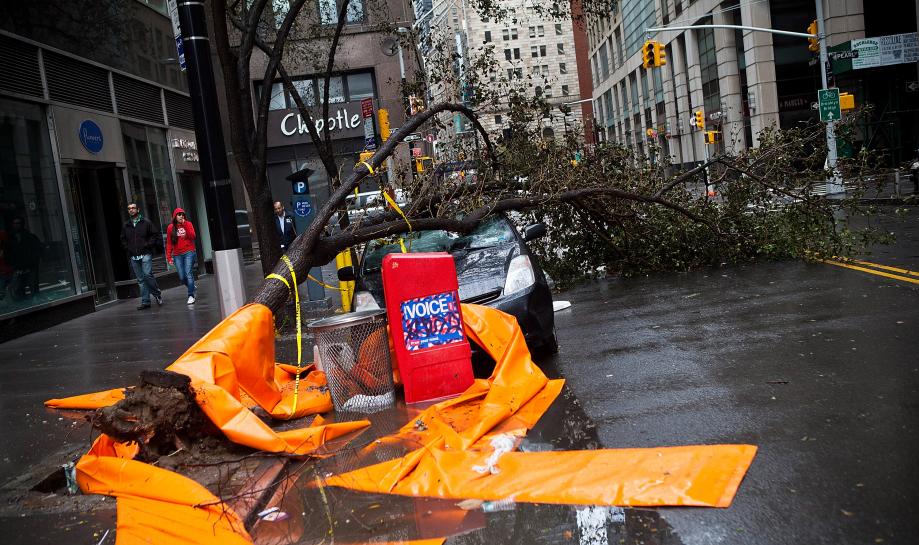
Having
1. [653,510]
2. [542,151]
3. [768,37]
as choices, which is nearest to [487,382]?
[653,510]

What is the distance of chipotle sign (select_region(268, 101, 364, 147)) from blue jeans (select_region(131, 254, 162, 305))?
60.4ft

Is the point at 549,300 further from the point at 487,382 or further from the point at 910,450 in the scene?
the point at 910,450

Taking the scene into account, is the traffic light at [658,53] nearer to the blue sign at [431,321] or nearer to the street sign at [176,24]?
the street sign at [176,24]

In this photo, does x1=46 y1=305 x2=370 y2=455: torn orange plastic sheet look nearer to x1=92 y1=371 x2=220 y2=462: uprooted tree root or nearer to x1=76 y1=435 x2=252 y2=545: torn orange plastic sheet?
x1=92 y1=371 x2=220 y2=462: uprooted tree root

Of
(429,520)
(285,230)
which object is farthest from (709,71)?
(429,520)

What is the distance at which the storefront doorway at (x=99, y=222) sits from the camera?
1675 centimetres

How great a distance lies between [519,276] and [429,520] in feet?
13.5

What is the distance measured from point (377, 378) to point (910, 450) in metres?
3.95

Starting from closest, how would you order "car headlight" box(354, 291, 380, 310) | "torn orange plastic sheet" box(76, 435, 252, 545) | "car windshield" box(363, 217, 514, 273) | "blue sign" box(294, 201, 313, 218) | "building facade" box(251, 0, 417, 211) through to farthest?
"torn orange plastic sheet" box(76, 435, 252, 545) < "car headlight" box(354, 291, 380, 310) < "car windshield" box(363, 217, 514, 273) < "blue sign" box(294, 201, 313, 218) < "building facade" box(251, 0, 417, 211)

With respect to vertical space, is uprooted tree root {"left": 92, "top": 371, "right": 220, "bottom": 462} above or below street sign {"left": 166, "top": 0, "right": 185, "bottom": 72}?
below

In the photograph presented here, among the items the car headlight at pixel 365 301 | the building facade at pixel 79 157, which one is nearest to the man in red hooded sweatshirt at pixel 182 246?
the building facade at pixel 79 157

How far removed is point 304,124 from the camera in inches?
1345

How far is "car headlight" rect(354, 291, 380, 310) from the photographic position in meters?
8.30

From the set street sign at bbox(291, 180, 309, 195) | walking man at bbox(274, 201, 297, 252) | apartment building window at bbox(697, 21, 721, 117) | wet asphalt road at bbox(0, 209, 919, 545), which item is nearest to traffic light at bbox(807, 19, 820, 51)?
apartment building window at bbox(697, 21, 721, 117)
